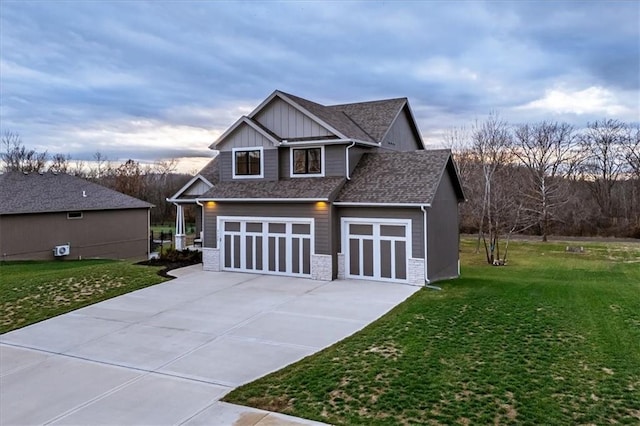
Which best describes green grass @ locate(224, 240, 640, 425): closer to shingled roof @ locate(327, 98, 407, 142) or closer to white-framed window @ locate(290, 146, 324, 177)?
white-framed window @ locate(290, 146, 324, 177)

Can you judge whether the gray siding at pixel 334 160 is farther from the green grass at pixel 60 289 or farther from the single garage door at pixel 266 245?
the green grass at pixel 60 289

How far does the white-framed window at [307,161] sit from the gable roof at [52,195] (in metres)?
15.6

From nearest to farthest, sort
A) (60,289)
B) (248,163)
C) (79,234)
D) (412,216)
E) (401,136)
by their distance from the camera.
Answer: (60,289)
(412,216)
(248,163)
(401,136)
(79,234)

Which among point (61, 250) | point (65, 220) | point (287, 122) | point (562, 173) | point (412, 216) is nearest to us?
point (412, 216)

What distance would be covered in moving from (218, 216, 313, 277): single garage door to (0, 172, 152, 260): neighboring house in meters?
13.3

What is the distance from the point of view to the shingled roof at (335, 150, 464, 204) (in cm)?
1386

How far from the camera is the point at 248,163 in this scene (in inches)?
666

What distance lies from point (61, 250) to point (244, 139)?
14.4 metres

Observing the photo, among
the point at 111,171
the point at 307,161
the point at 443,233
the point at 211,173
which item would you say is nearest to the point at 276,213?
the point at 307,161

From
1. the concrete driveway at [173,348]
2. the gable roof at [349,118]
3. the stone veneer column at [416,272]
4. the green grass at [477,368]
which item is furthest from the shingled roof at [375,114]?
the green grass at [477,368]

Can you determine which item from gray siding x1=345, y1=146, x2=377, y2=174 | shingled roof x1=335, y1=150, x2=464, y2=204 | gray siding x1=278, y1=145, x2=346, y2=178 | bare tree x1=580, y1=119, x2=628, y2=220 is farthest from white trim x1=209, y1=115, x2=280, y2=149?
bare tree x1=580, y1=119, x2=628, y2=220

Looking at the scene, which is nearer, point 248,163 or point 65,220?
point 248,163

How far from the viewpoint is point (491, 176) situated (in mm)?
28891

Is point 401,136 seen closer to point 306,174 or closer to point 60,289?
point 306,174
